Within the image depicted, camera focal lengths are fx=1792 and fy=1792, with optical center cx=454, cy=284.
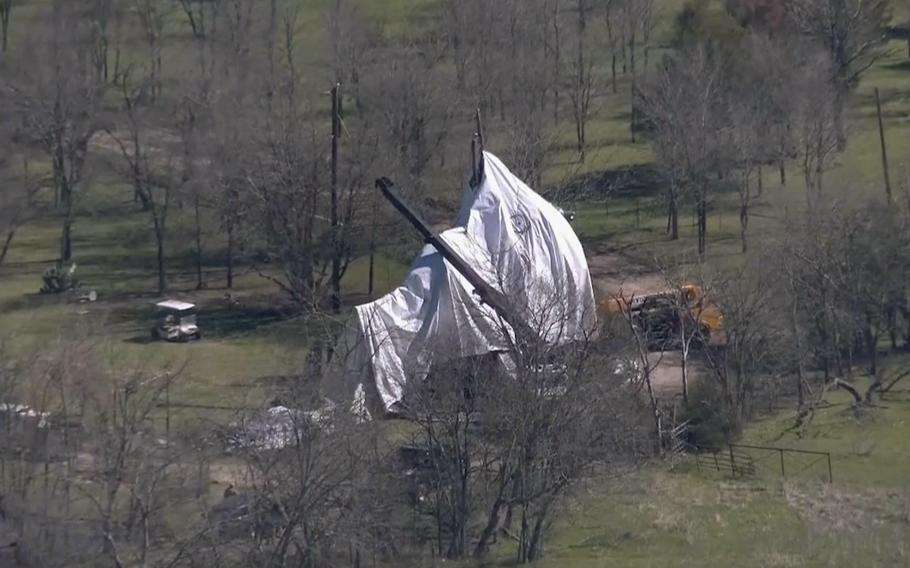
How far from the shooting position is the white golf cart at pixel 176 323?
42.0 metres

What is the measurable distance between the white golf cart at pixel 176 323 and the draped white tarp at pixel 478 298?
7.89 metres

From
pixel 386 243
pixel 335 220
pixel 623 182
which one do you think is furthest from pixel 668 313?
pixel 623 182

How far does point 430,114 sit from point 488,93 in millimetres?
4907

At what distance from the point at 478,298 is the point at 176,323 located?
10925mm

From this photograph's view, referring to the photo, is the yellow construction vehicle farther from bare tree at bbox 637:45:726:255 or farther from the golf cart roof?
the golf cart roof

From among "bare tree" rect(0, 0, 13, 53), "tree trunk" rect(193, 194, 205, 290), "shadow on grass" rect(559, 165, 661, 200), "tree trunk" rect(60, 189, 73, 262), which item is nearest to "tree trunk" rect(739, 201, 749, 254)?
"shadow on grass" rect(559, 165, 661, 200)

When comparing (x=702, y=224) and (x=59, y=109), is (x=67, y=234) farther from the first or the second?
(x=702, y=224)

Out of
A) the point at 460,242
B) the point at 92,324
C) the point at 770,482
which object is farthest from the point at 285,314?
the point at 770,482

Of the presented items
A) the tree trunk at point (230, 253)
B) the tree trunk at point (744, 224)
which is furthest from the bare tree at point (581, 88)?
the tree trunk at point (230, 253)

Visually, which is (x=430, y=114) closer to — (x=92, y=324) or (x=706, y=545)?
(x=92, y=324)

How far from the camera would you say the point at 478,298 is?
3447cm

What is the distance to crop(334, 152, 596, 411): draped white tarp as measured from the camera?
29.7 m

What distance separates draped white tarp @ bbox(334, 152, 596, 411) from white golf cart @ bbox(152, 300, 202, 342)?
25.9 ft

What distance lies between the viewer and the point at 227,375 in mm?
38312
